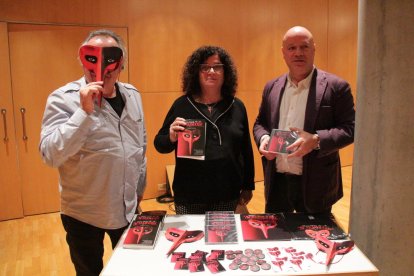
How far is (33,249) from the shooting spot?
3402mm

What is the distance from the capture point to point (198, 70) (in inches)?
82.8

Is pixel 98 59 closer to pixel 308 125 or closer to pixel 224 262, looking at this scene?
pixel 224 262

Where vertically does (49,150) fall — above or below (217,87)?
below

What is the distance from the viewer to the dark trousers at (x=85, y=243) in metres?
1.76

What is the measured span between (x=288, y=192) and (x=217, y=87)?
29.4 inches

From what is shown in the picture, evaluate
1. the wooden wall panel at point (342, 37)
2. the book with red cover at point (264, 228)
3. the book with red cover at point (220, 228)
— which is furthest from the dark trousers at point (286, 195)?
the wooden wall panel at point (342, 37)

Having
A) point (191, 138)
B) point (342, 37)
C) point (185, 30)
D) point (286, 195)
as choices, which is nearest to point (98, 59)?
point (191, 138)

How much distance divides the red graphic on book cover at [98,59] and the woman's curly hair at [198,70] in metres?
0.59

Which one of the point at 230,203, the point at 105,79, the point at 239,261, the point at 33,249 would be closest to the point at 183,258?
the point at 239,261

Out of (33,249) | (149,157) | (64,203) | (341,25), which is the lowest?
(33,249)

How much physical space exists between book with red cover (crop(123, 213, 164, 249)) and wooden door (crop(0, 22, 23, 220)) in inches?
114

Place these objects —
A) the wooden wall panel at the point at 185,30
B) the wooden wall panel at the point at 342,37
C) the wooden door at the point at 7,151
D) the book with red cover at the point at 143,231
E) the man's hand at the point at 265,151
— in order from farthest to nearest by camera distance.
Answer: the wooden wall panel at the point at 342,37 → the wooden wall panel at the point at 185,30 → the wooden door at the point at 7,151 → the man's hand at the point at 265,151 → the book with red cover at the point at 143,231

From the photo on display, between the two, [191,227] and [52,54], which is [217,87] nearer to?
[191,227]

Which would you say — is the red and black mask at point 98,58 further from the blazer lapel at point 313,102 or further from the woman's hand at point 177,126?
the blazer lapel at point 313,102
